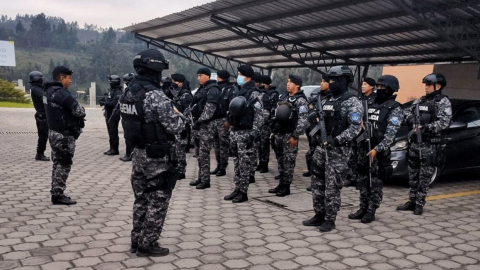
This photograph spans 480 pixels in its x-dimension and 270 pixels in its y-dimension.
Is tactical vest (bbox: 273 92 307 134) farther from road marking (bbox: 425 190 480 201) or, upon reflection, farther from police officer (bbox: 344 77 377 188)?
road marking (bbox: 425 190 480 201)

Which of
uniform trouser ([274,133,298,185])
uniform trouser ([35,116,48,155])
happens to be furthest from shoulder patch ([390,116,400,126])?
uniform trouser ([35,116,48,155])

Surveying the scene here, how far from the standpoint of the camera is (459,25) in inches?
386

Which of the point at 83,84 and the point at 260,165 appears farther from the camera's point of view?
the point at 83,84

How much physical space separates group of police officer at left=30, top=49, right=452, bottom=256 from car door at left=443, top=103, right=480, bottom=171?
6.48ft

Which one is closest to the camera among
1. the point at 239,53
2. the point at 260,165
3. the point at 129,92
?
the point at 129,92

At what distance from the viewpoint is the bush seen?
3389 centimetres

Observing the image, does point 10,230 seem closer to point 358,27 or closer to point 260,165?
point 260,165

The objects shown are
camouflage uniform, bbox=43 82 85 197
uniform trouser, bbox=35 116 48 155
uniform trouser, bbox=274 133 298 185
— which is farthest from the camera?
uniform trouser, bbox=35 116 48 155

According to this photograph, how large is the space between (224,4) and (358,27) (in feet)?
13.0

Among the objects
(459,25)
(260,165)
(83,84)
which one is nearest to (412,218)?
(260,165)

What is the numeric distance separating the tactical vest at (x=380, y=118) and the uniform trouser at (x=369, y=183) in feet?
0.78

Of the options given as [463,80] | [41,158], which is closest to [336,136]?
[41,158]

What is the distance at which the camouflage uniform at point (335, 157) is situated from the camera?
170 inches

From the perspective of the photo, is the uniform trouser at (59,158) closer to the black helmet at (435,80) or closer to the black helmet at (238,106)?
the black helmet at (238,106)
